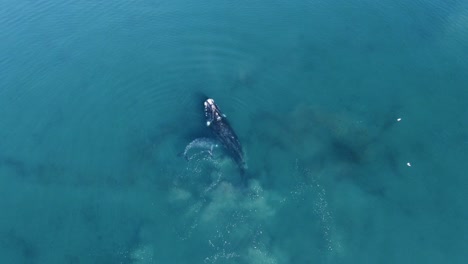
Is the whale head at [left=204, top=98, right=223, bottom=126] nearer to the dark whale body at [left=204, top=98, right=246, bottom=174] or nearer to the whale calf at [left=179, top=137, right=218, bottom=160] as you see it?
the dark whale body at [left=204, top=98, right=246, bottom=174]

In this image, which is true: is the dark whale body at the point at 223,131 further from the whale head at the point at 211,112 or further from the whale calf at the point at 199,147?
the whale calf at the point at 199,147

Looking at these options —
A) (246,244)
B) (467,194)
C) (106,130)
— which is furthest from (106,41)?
(467,194)

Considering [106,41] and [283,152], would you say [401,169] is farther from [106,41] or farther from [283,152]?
[106,41]

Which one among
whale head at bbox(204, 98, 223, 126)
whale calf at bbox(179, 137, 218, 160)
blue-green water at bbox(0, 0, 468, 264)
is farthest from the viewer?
whale head at bbox(204, 98, 223, 126)

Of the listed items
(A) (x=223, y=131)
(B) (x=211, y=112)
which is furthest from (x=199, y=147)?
(B) (x=211, y=112)

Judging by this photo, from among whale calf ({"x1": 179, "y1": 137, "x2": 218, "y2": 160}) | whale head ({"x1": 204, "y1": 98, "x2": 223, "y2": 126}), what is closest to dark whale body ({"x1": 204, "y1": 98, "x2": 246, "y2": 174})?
whale head ({"x1": 204, "y1": 98, "x2": 223, "y2": 126})

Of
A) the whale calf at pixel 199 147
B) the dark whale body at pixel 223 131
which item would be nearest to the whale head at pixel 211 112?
the dark whale body at pixel 223 131

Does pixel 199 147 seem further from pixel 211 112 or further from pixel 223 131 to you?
pixel 211 112
